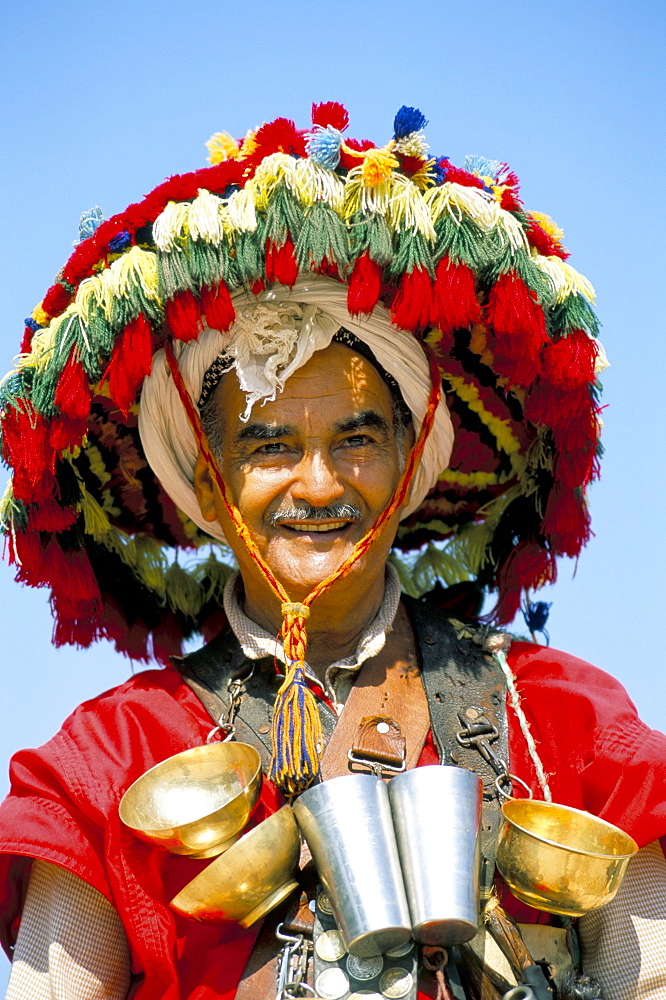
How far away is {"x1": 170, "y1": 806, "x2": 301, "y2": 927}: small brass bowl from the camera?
10.6 feet

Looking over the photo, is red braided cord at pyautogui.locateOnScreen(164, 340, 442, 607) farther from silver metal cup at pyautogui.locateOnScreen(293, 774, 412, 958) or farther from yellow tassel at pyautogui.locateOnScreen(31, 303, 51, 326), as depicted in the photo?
silver metal cup at pyautogui.locateOnScreen(293, 774, 412, 958)

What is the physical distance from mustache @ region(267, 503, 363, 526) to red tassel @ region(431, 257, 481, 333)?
0.56 meters

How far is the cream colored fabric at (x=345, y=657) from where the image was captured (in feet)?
12.5

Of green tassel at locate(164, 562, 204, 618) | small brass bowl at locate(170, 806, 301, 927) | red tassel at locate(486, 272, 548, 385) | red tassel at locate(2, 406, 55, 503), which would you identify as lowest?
small brass bowl at locate(170, 806, 301, 927)

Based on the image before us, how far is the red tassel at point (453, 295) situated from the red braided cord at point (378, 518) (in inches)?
16.9

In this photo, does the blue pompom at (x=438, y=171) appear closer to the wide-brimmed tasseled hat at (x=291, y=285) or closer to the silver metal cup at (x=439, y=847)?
the wide-brimmed tasseled hat at (x=291, y=285)

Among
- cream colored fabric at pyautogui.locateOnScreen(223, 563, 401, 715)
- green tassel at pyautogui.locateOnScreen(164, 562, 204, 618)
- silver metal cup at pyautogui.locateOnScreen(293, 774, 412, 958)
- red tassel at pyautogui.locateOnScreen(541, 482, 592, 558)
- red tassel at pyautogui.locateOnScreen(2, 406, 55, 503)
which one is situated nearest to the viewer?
silver metal cup at pyautogui.locateOnScreen(293, 774, 412, 958)

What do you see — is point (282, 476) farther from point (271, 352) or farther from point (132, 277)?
point (132, 277)

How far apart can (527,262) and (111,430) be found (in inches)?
52.4

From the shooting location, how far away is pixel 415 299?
352 cm

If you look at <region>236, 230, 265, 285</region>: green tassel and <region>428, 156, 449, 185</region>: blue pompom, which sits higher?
<region>428, 156, 449, 185</region>: blue pompom

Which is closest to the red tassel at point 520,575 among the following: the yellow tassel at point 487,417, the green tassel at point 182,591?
the yellow tassel at point 487,417

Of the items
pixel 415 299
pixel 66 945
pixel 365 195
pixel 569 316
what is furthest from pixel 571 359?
pixel 66 945

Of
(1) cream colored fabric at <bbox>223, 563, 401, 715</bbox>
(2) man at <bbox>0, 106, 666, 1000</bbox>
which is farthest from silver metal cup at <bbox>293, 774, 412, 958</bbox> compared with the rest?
(1) cream colored fabric at <bbox>223, 563, 401, 715</bbox>
